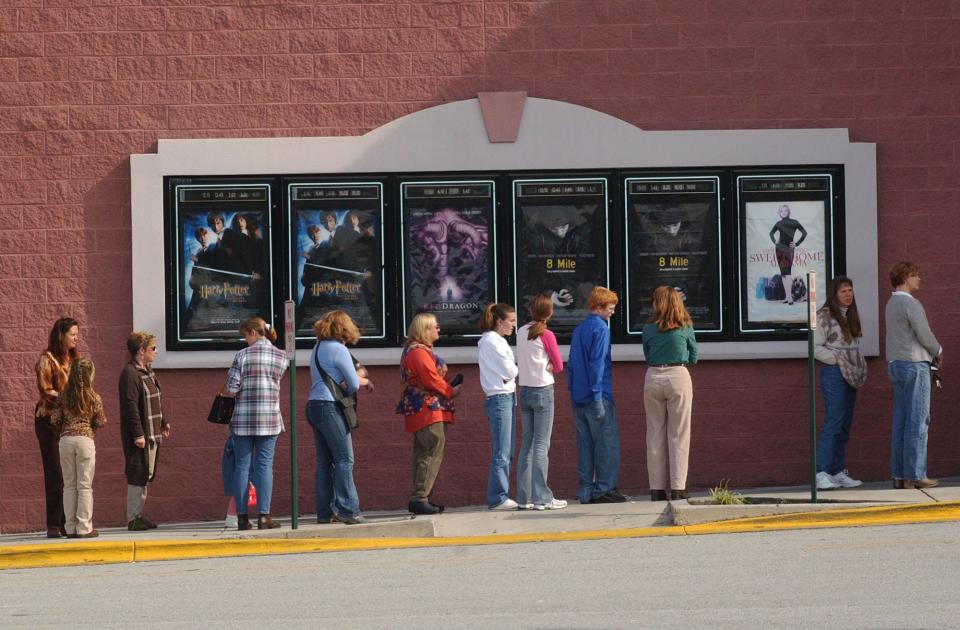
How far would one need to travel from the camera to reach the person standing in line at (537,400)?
13469 mm

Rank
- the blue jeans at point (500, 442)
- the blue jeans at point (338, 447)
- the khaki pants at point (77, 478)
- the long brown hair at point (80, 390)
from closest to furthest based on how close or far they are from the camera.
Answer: the long brown hair at point (80, 390) → the khaki pants at point (77, 478) → the blue jeans at point (338, 447) → the blue jeans at point (500, 442)

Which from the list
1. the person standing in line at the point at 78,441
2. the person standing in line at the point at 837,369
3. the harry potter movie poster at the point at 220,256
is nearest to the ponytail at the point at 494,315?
the harry potter movie poster at the point at 220,256

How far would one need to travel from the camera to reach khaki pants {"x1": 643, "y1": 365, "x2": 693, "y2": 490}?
13594 mm

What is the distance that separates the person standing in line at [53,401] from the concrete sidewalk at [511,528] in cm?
60

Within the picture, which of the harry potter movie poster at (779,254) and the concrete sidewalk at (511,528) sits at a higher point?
the harry potter movie poster at (779,254)

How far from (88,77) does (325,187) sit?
2.48 m

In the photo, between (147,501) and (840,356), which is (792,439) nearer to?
(840,356)

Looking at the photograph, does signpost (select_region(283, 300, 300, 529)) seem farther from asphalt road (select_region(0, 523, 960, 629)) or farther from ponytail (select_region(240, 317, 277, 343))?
asphalt road (select_region(0, 523, 960, 629))

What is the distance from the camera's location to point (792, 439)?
1470 cm

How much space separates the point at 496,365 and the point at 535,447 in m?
0.82

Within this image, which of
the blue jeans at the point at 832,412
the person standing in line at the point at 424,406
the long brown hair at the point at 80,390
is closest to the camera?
the long brown hair at the point at 80,390

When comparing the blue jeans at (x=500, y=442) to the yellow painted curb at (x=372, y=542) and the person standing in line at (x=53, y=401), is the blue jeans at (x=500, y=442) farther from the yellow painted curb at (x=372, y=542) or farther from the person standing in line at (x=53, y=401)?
the person standing in line at (x=53, y=401)

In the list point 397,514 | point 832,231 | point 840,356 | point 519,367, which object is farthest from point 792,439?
point 397,514

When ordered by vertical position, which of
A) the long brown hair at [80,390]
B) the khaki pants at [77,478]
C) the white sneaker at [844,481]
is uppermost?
the long brown hair at [80,390]
